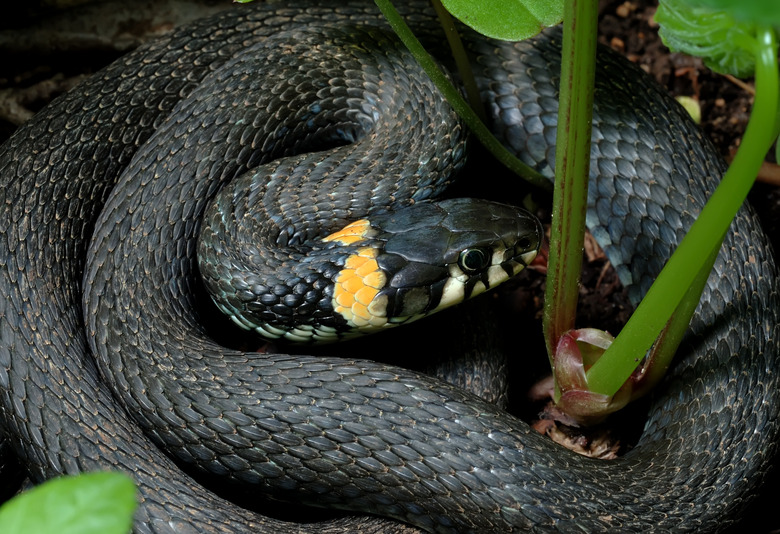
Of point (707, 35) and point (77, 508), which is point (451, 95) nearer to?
point (707, 35)

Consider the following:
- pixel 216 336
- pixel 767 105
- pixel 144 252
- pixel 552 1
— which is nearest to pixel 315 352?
pixel 216 336

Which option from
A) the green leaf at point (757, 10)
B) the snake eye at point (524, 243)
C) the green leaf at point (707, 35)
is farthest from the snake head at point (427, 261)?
the green leaf at point (757, 10)

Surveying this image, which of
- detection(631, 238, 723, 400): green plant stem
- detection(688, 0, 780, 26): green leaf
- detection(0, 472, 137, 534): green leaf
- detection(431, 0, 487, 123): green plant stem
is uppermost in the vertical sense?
detection(688, 0, 780, 26): green leaf

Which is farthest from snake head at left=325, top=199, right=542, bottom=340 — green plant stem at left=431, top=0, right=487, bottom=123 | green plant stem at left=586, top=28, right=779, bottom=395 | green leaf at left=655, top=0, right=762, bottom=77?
green leaf at left=655, top=0, right=762, bottom=77

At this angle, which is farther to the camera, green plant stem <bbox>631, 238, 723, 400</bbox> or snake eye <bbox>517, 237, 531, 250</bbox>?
snake eye <bbox>517, 237, 531, 250</bbox>

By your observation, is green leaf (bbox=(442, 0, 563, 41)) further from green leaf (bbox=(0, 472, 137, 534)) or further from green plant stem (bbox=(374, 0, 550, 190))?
green leaf (bbox=(0, 472, 137, 534))

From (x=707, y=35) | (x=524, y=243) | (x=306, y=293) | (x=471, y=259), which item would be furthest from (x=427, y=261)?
(x=707, y=35)

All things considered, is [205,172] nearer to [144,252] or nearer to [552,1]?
[144,252]
